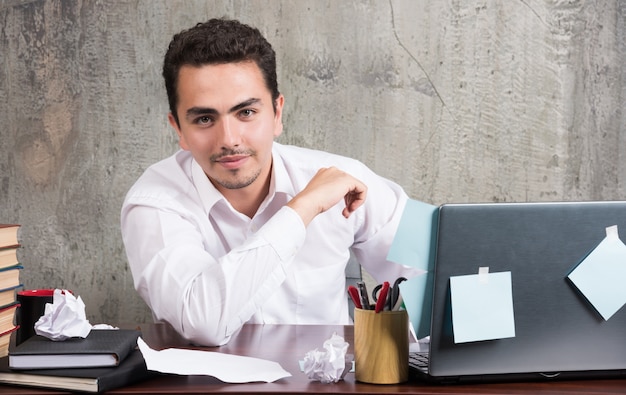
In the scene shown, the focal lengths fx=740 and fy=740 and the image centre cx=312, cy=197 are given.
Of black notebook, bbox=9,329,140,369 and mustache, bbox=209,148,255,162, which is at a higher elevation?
mustache, bbox=209,148,255,162

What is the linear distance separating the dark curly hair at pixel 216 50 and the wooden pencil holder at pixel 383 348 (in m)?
0.94

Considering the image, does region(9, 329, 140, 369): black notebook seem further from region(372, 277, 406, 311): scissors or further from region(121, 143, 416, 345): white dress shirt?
region(372, 277, 406, 311): scissors

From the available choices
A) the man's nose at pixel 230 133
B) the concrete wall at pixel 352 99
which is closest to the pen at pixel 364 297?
the man's nose at pixel 230 133

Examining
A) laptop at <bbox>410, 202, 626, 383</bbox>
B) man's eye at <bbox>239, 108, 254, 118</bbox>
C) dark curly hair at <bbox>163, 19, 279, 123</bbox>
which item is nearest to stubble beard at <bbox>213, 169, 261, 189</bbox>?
man's eye at <bbox>239, 108, 254, 118</bbox>

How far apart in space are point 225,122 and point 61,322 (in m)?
0.71

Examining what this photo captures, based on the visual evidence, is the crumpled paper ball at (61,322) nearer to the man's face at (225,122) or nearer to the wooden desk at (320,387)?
the wooden desk at (320,387)

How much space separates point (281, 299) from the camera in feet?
6.23

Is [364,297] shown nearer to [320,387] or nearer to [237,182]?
[320,387]

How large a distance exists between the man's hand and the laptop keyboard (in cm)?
43

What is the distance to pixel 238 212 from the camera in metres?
1.86

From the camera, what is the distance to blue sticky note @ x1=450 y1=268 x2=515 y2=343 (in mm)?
1024

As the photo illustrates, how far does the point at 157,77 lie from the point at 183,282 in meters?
1.69

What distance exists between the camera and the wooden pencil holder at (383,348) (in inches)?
41.4

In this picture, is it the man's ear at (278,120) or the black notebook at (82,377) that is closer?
the black notebook at (82,377)
